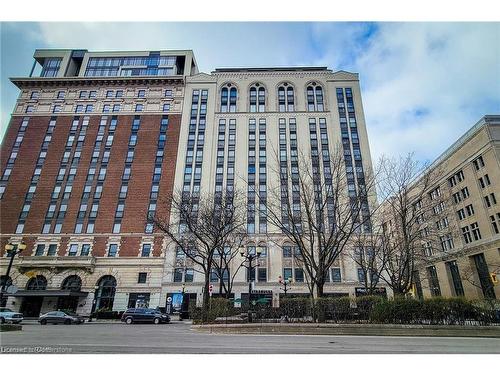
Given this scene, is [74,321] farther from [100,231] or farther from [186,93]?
[186,93]

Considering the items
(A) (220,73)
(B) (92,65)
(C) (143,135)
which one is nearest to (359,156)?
(A) (220,73)

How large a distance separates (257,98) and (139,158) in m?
26.3

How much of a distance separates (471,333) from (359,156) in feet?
131

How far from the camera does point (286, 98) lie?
5872 cm

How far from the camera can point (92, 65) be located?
209 feet

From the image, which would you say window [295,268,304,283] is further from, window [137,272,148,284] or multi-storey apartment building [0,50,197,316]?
window [137,272,148,284]

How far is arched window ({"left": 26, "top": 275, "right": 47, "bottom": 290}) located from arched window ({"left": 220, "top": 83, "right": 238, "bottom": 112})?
41207mm

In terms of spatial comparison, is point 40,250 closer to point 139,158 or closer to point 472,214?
point 139,158

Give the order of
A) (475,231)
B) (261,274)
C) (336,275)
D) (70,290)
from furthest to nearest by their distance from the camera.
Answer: (261,274)
(336,275)
(475,231)
(70,290)

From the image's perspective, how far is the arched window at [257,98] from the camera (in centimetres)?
5802

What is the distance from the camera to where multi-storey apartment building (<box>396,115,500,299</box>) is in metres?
38.8

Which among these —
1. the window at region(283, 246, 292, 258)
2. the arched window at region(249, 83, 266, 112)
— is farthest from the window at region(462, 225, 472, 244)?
the arched window at region(249, 83, 266, 112)

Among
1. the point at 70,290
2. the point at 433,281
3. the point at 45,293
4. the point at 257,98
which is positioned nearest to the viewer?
the point at 45,293

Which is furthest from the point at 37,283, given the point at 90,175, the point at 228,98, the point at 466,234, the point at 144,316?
the point at 466,234
